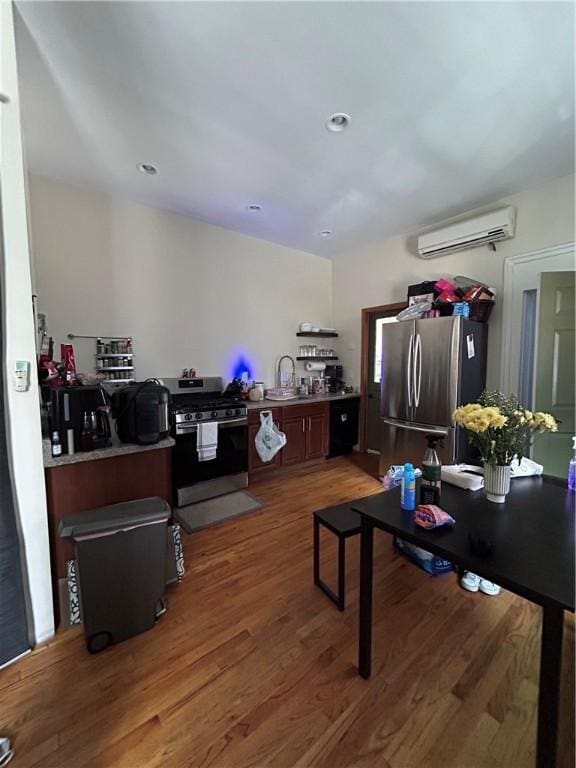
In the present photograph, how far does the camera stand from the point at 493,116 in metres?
2.02

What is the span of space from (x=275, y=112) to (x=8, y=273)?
175cm

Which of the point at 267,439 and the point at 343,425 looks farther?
the point at 343,425

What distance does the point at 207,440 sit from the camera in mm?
2941

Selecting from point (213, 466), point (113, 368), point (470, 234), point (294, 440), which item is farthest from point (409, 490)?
point (470, 234)

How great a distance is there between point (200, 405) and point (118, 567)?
5.57 ft

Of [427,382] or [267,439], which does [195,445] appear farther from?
[427,382]

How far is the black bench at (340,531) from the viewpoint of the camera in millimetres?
1727

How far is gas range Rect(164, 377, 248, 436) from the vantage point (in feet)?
9.43

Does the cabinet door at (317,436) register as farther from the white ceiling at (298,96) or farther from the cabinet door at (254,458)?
the white ceiling at (298,96)

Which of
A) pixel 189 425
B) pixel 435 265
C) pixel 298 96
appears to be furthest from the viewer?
pixel 435 265

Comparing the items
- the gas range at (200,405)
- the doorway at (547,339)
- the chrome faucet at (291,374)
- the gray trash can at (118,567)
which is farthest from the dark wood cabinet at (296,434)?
the doorway at (547,339)

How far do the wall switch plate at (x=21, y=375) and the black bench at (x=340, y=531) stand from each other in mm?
1658

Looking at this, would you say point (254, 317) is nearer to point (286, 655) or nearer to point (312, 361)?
point (312, 361)

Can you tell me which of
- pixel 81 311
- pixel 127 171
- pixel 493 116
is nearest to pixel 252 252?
pixel 127 171
